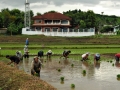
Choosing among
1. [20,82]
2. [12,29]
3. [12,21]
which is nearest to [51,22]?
[12,29]

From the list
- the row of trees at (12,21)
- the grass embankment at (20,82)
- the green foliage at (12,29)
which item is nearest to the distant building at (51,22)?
the row of trees at (12,21)

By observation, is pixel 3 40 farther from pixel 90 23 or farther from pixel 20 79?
pixel 20 79

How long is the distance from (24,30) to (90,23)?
82.2 ft

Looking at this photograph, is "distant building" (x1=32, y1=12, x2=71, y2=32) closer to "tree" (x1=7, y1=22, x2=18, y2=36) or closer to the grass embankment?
"tree" (x1=7, y1=22, x2=18, y2=36)

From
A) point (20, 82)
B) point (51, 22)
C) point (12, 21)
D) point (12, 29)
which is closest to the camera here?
point (20, 82)

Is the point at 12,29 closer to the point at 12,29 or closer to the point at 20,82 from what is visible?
the point at 12,29

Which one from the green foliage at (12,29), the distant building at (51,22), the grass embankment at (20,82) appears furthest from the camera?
the distant building at (51,22)

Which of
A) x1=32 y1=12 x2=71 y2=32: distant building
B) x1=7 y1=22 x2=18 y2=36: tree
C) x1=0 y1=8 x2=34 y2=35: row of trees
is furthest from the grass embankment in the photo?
x1=32 y1=12 x2=71 y2=32: distant building

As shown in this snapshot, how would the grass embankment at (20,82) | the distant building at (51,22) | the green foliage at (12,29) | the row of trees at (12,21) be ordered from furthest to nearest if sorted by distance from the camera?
the distant building at (51,22) < the row of trees at (12,21) < the green foliage at (12,29) < the grass embankment at (20,82)

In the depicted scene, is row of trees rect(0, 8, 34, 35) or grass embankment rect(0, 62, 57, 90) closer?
grass embankment rect(0, 62, 57, 90)

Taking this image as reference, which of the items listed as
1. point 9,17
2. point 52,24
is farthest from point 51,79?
point 9,17

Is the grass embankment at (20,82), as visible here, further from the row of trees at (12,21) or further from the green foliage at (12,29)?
the row of trees at (12,21)

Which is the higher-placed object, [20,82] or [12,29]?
[12,29]

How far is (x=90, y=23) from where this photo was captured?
8906 centimetres
